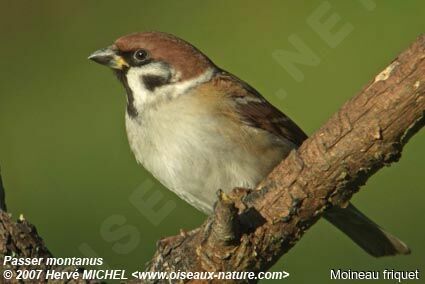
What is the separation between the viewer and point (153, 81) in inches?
163

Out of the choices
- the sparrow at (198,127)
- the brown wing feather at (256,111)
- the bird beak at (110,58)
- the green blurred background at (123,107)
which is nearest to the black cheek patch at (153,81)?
the sparrow at (198,127)

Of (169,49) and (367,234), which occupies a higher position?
(169,49)

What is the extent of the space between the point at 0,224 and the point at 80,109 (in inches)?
84.5

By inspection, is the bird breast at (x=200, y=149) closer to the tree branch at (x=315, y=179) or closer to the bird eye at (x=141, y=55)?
the bird eye at (x=141, y=55)

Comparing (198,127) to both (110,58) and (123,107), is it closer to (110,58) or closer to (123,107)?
(110,58)

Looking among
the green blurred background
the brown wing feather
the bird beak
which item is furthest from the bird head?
the green blurred background

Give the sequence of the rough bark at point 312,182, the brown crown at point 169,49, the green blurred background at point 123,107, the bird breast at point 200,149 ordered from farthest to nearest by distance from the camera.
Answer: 1. the green blurred background at point 123,107
2. the brown crown at point 169,49
3. the bird breast at point 200,149
4. the rough bark at point 312,182

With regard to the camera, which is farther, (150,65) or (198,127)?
(150,65)

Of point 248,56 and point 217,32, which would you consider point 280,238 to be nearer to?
point 248,56

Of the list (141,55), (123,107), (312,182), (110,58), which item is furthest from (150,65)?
(312,182)

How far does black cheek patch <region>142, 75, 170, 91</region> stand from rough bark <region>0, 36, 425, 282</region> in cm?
100

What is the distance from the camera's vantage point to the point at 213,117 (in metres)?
3.98

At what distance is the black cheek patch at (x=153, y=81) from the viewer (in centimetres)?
414

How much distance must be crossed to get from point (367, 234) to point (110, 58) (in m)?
1.36
